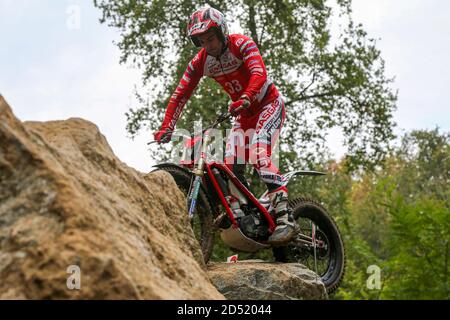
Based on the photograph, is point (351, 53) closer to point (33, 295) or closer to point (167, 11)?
point (167, 11)

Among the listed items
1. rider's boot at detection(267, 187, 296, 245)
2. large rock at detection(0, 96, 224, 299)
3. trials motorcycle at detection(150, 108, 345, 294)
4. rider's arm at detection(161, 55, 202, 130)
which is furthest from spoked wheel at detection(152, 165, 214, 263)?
large rock at detection(0, 96, 224, 299)

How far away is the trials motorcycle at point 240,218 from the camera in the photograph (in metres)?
6.59

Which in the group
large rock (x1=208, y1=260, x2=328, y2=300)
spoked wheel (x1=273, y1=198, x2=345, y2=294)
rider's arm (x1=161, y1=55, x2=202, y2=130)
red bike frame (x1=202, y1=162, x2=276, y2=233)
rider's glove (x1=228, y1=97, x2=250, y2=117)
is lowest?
large rock (x1=208, y1=260, x2=328, y2=300)

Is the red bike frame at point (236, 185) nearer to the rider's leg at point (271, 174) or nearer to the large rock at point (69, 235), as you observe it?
Result: the rider's leg at point (271, 174)

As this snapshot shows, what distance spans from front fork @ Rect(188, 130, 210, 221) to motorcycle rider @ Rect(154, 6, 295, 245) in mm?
491

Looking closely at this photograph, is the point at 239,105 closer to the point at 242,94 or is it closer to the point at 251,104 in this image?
the point at 242,94

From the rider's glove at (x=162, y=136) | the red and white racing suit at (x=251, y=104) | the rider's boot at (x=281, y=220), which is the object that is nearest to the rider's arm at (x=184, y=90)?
the red and white racing suit at (x=251, y=104)

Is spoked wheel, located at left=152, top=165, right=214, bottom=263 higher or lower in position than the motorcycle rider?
lower

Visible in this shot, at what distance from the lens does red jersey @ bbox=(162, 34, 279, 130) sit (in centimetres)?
730

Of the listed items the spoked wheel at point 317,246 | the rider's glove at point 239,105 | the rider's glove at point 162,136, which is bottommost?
the spoked wheel at point 317,246

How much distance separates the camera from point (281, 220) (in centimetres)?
727

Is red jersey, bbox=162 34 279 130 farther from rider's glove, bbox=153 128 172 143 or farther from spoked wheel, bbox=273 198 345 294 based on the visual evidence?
spoked wheel, bbox=273 198 345 294

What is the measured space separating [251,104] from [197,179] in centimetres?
168

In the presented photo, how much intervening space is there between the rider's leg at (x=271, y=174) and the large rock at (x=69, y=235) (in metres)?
3.07
